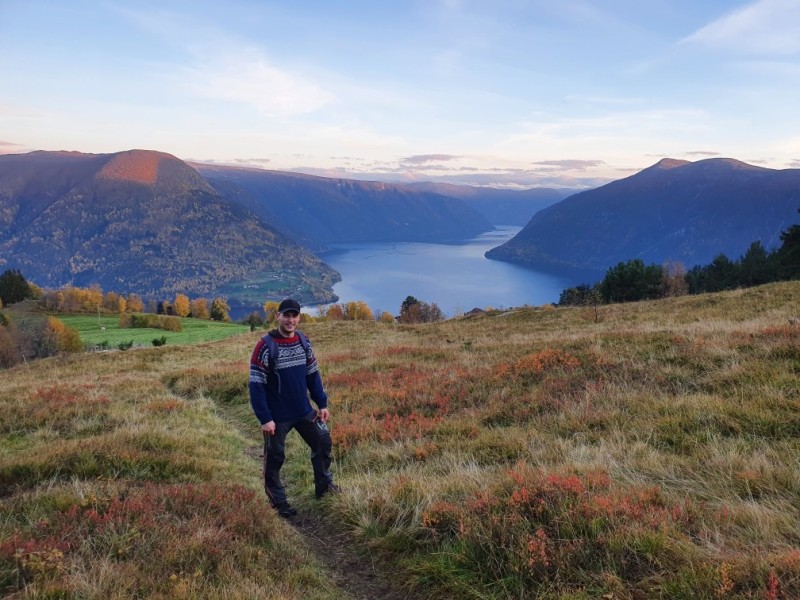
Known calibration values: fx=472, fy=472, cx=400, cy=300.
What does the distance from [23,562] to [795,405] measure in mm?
9144

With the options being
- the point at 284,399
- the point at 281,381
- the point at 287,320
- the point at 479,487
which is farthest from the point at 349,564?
the point at 287,320

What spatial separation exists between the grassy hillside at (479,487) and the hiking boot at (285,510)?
295mm

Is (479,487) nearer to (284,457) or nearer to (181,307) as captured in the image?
(284,457)

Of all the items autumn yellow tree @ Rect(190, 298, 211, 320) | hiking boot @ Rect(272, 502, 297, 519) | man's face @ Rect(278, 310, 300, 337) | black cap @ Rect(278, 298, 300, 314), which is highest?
black cap @ Rect(278, 298, 300, 314)

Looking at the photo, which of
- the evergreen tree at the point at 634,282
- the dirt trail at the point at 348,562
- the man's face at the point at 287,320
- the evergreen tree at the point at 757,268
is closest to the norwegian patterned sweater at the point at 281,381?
the man's face at the point at 287,320

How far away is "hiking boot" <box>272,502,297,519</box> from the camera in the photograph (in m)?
6.54

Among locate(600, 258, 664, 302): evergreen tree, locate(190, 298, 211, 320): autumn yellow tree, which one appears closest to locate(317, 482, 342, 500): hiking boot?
locate(600, 258, 664, 302): evergreen tree

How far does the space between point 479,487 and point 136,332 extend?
3403 inches

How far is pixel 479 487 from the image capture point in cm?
546

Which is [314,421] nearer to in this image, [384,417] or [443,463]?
[443,463]

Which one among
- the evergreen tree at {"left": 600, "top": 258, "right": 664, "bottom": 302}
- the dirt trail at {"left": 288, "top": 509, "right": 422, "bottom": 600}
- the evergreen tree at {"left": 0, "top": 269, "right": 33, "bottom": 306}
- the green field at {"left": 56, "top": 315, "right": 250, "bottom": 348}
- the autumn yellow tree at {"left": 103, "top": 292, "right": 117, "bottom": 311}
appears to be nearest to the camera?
the dirt trail at {"left": 288, "top": 509, "right": 422, "bottom": 600}

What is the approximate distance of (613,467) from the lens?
566 cm

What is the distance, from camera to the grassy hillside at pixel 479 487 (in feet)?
12.6

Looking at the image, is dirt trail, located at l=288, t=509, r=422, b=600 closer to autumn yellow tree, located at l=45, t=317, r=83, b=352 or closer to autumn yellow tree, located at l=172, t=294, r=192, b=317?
autumn yellow tree, located at l=45, t=317, r=83, b=352
